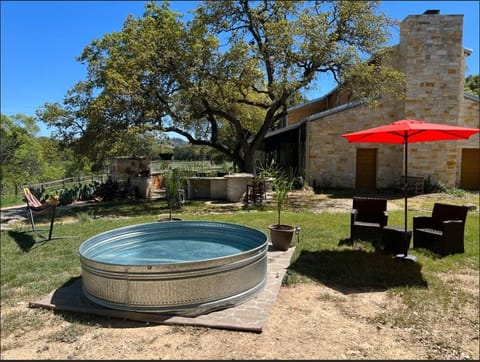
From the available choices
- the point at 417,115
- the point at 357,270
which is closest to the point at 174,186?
the point at 357,270

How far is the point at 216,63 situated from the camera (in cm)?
1324

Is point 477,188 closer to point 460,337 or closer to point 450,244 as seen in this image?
point 450,244

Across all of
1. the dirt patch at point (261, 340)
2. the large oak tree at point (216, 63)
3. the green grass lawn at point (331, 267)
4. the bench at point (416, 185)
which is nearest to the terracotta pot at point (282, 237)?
the green grass lawn at point (331, 267)

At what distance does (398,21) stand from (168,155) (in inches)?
689

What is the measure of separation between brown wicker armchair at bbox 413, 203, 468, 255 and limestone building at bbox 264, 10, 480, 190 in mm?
10724

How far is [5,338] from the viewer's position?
338 centimetres

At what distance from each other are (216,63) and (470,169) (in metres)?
13.5

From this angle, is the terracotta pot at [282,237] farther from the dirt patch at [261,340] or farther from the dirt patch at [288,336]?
the dirt patch at [261,340]

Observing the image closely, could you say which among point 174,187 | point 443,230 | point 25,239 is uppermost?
point 174,187

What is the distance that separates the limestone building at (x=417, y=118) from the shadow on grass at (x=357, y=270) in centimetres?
1159

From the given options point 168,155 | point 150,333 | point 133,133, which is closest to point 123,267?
point 150,333

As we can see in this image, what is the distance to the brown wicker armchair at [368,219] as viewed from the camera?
6.52 meters

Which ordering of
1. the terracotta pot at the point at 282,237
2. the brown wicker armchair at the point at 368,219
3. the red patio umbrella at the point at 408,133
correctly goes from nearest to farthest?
the red patio umbrella at the point at 408,133 < the terracotta pot at the point at 282,237 < the brown wicker armchair at the point at 368,219

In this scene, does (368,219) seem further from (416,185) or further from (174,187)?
(416,185)
